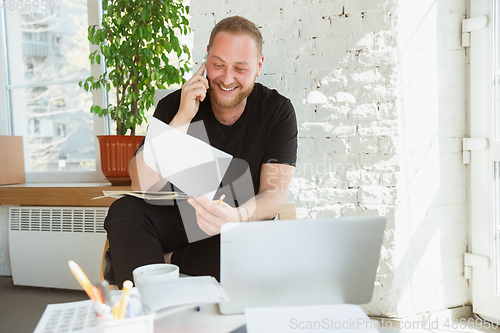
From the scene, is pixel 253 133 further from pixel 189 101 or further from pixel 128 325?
pixel 128 325

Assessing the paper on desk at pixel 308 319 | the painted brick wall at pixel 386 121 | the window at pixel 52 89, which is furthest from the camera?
the window at pixel 52 89

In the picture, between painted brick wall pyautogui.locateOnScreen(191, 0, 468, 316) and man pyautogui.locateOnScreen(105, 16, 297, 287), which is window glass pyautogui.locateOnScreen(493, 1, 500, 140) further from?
man pyautogui.locateOnScreen(105, 16, 297, 287)

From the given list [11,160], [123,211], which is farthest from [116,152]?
[123,211]

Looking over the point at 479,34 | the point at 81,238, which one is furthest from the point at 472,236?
the point at 81,238

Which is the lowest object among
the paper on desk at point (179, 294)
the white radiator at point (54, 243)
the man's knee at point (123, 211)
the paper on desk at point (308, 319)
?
the white radiator at point (54, 243)

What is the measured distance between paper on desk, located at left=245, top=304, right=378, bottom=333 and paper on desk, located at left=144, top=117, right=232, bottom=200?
49 centimetres

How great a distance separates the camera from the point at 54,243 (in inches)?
94.8

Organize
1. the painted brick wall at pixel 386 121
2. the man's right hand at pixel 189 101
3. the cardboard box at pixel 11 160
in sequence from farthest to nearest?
1. the cardboard box at pixel 11 160
2. the painted brick wall at pixel 386 121
3. the man's right hand at pixel 189 101

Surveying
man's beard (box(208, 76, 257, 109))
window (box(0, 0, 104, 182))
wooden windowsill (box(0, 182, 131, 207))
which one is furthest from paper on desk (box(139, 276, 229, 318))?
window (box(0, 0, 104, 182))

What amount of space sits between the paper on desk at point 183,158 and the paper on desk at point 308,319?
0.49m

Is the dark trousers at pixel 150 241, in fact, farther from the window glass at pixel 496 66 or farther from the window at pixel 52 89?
the window at pixel 52 89

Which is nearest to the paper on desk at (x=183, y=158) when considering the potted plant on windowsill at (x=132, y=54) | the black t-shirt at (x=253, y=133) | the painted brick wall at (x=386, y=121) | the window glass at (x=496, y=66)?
the black t-shirt at (x=253, y=133)

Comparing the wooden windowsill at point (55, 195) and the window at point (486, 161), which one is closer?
the window at point (486, 161)

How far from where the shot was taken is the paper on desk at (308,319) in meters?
0.63
